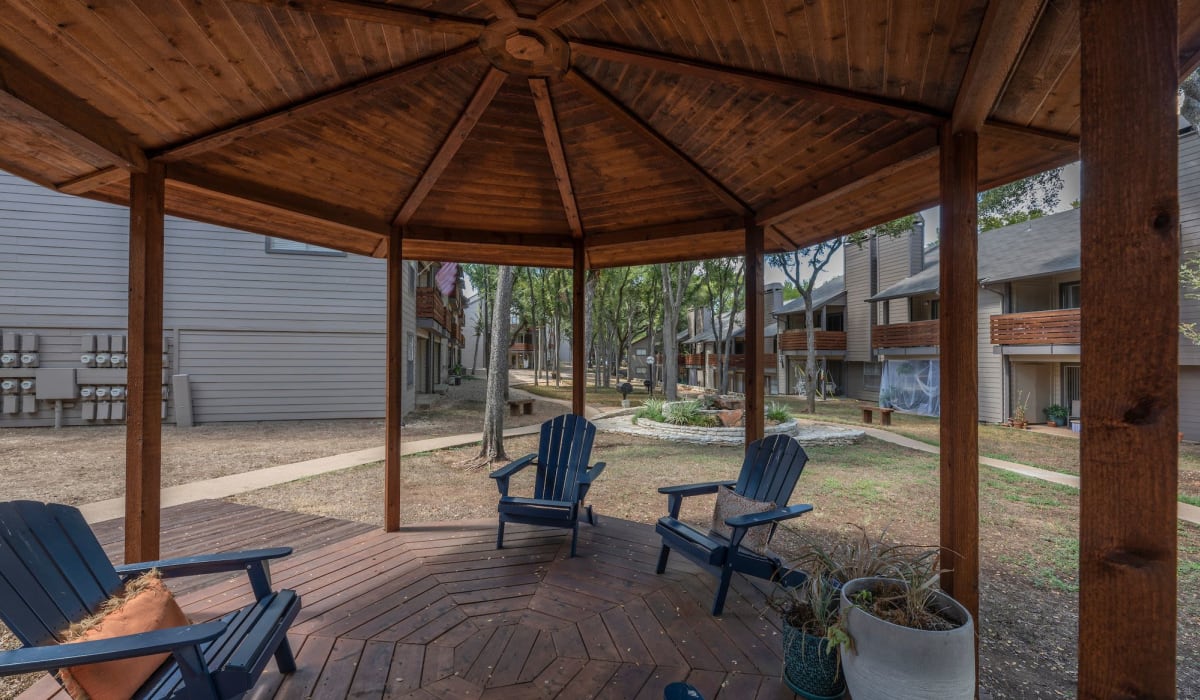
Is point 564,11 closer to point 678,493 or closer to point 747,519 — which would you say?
point 747,519

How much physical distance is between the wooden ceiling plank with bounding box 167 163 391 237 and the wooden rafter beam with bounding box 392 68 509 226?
0.27m

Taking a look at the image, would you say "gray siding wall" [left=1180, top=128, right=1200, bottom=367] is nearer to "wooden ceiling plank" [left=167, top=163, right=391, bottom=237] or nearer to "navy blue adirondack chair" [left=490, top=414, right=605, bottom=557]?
"navy blue adirondack chair" [left=490, top=414, right=605, bottom=557]

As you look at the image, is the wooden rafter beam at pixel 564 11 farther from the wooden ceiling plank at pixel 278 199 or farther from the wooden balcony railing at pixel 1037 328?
the wooden balcony railing at pixel 1037 328

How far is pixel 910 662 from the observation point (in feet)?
5.53

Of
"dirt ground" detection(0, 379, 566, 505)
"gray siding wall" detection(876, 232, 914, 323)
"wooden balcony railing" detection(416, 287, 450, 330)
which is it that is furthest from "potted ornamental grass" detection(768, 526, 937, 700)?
"gray siding wall" detection(876, 232, 914, 323)

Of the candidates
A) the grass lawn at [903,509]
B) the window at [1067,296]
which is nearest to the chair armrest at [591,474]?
the grass lawn at [903,509]

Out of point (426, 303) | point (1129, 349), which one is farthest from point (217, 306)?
point (1129, 349)

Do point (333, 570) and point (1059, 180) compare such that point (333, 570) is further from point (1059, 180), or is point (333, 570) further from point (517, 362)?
point (517, 362)

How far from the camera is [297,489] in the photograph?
5703mm

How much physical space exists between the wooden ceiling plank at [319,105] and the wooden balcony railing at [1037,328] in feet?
45.7

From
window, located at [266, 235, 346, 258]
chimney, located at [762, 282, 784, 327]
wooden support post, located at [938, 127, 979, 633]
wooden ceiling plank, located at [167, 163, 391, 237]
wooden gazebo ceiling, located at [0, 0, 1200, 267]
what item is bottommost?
wooden support post, located at [938, 127, 979, 633]

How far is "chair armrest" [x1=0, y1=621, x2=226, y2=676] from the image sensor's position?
134 cm

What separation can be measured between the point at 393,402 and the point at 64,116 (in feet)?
7.79

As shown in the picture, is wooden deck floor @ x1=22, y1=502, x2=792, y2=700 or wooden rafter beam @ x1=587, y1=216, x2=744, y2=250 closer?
wooden deck floor @ x1=22, y1=502, x2=792, y2=700
